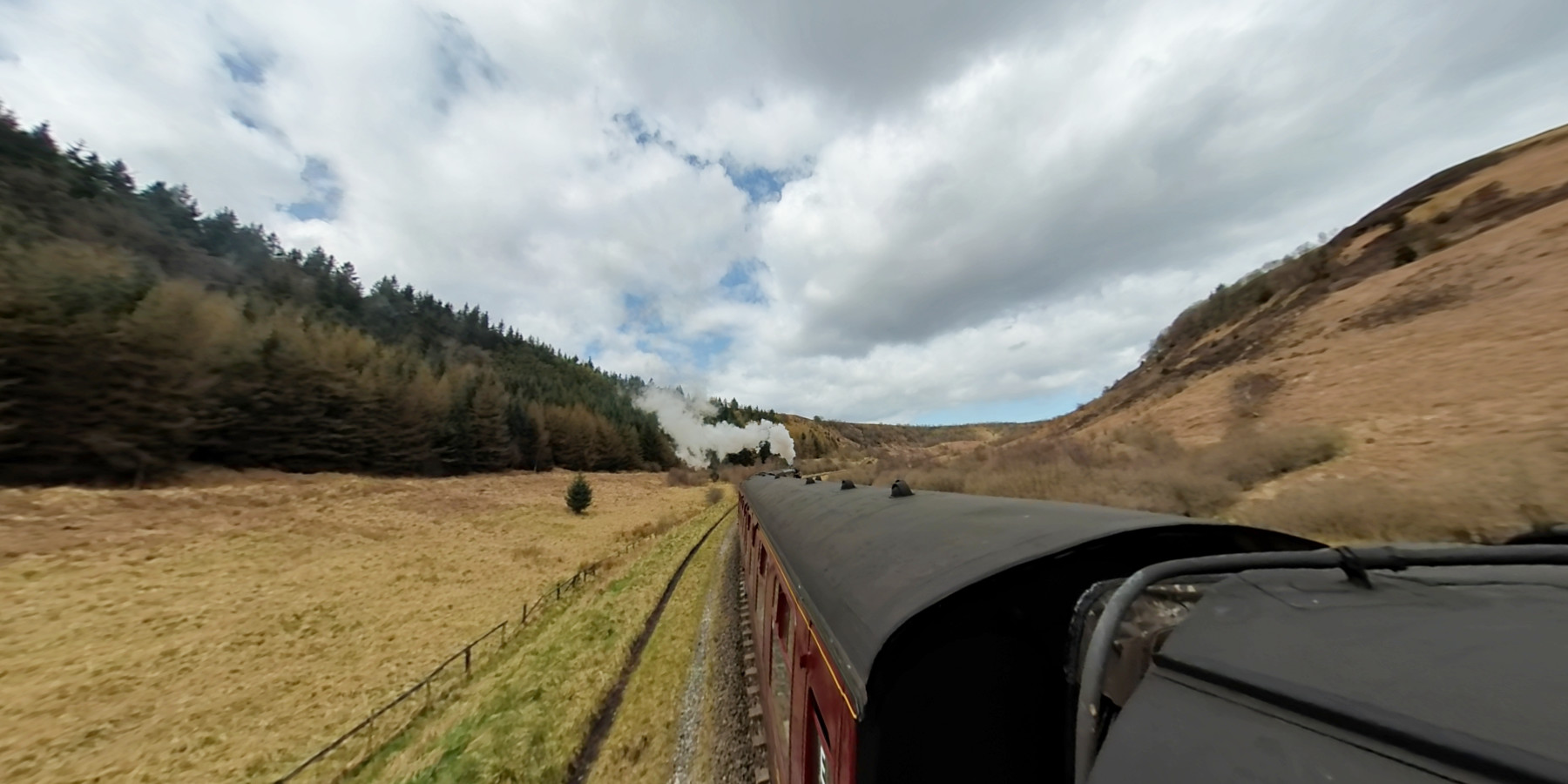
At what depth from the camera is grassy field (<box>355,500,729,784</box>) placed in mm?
10180

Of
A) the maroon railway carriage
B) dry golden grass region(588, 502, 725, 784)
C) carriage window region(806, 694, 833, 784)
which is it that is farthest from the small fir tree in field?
the maroon railway carriage

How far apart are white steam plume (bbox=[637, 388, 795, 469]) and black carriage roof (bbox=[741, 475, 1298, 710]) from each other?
72780mm

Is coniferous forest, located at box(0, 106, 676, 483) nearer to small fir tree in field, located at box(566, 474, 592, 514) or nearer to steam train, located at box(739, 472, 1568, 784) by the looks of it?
small fir tree in field, located at box(566, 474, 592, 514)

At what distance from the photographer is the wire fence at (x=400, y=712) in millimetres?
11445

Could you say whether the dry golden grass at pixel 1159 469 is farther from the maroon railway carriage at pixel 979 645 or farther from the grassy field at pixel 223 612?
the grassy field at pixel 223 612

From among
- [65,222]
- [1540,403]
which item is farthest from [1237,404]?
[65,222]

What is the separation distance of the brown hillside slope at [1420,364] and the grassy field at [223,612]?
74.2 ft

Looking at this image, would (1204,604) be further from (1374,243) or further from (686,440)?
(686,440)

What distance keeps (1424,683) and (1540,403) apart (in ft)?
52.0

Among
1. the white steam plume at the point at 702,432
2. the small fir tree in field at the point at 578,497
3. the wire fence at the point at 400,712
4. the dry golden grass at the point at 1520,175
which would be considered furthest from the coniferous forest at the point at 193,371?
the dry golden grass at the point at 1520,175

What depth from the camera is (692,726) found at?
10375 millimetres

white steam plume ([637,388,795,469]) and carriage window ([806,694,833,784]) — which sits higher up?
white steam plume ([637,388,795,469])

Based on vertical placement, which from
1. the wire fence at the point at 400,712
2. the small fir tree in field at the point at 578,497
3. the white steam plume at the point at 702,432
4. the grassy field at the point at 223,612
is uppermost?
the white steam plume at the point at 702,432

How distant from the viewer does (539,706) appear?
1211 centimetres
